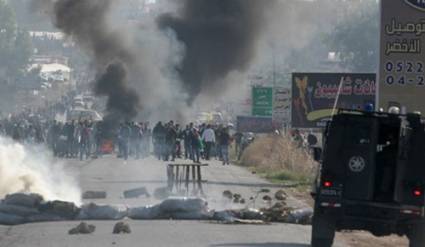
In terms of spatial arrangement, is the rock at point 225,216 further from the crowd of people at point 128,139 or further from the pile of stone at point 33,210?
the crowd of people at point 128,139

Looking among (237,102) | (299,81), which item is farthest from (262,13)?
(237,102)

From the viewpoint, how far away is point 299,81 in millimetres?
46812

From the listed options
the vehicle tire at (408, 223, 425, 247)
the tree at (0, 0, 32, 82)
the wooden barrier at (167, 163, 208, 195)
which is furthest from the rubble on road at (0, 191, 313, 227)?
the tree at (0, 0, 32, 82)

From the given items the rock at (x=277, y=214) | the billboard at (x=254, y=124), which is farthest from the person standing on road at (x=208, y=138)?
the rock at (x=277, y=214)

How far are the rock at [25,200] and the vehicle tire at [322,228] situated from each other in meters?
6.48

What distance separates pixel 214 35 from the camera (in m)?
50.8

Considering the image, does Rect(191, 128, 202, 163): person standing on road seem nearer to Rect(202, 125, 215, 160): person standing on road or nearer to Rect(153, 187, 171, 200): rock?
Rect(202, 125, 215, 160): person standing on road

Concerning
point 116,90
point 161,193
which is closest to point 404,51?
point 161,193

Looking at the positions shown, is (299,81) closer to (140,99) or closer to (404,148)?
(140,99)

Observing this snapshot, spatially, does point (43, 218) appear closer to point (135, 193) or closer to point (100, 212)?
point (100, 212)

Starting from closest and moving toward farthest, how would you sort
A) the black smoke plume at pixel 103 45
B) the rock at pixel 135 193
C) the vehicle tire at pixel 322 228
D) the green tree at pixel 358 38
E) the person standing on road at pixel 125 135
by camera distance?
the vehicle tire at pixel 322 228 → the rock at pixel 135 193 → the black smoke plume at pixel 103 45 → the person standing on road at pixel 125 135 → the green tree at pixel 358 38

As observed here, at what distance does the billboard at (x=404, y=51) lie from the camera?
32812mm

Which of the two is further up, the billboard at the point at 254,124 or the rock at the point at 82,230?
the billboard at the point at 254,124

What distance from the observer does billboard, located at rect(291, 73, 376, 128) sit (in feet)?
149
